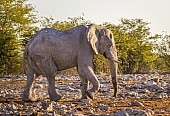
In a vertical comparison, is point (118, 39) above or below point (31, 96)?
above

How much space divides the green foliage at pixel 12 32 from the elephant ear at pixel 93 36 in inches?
1104

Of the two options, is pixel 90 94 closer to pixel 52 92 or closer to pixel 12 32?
pixel 52 92

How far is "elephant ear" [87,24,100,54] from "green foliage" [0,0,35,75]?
2803 centimetres

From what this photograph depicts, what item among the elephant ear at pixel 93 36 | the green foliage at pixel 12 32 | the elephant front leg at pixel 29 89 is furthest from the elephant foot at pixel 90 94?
Answer: the green foliage at pixel 12 32

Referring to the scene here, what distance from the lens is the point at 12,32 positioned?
4112 cm

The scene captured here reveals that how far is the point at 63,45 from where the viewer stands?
40.4 feet

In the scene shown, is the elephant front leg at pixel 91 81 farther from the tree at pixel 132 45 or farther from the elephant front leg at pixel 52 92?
the tree at pixel 132 45

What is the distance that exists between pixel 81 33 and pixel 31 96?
2370 mm

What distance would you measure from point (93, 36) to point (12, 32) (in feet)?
96.7

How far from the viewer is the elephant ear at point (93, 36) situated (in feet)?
40.7

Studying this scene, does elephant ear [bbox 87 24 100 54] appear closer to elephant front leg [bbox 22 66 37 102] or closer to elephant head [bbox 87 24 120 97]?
elephant head [bbox 87 24 120 97]

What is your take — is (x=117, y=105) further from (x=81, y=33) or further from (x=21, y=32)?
(x=21, y=32)

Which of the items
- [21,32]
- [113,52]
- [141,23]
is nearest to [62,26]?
[21,32]

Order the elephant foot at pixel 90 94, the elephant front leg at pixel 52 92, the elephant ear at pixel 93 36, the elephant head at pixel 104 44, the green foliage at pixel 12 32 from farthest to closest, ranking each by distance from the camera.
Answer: the green foliage at pixel 12 32 < the elephant head at pixel 104 44 < the elephant ear at pixel 93 36 < the elephant front leg at pixel 52 92 < the elephant foot at pixel 90 94
